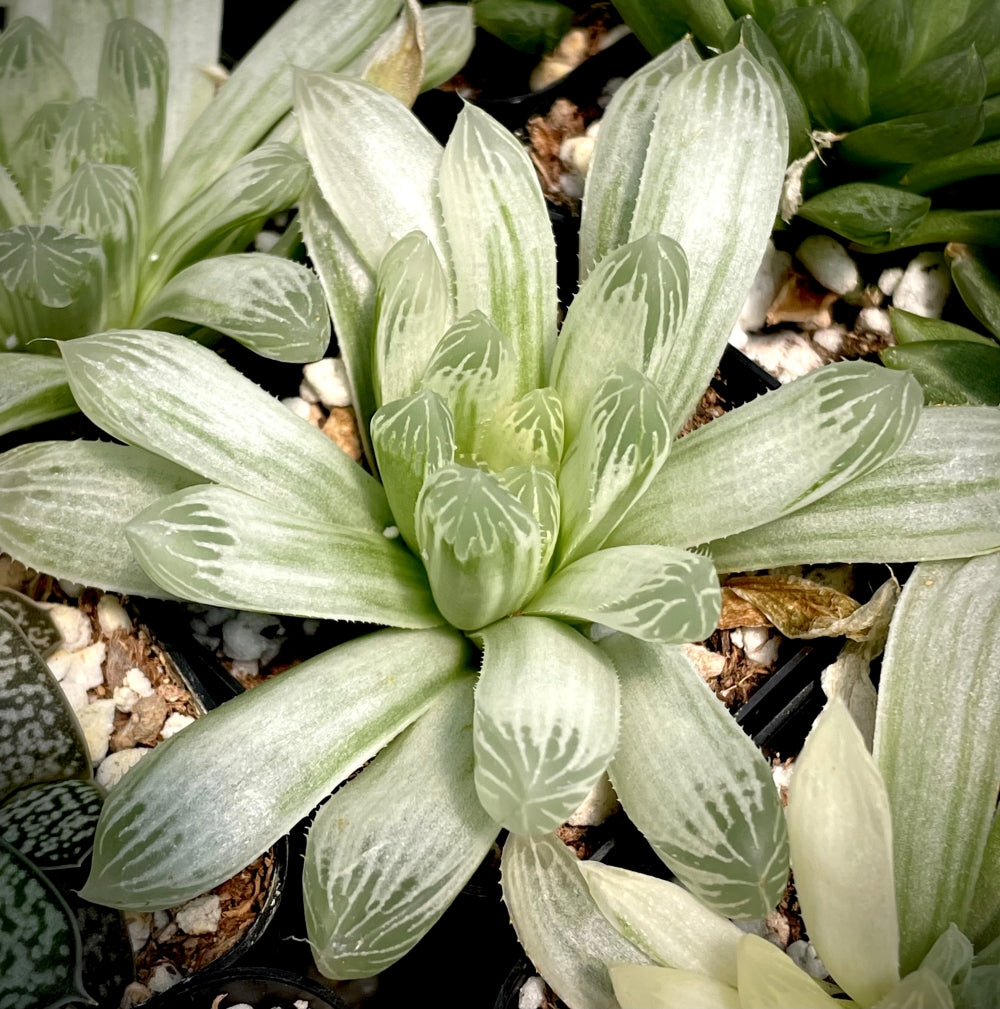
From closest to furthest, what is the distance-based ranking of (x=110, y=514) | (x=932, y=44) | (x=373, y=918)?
(x=373, y=918), (x=110, y=514), (x=932, y=44)

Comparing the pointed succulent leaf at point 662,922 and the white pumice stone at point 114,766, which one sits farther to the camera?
the white pumice stone at point 114,766

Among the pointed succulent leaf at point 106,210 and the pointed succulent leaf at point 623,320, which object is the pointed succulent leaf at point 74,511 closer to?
the pointed succulent leaf at point 106,210

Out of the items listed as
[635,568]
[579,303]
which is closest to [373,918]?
[635,568]

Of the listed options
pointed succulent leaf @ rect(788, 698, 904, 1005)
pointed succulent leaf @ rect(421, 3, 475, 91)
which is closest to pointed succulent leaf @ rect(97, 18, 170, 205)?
pointed succulent leaf @ rect(421, 3, 475, 91)

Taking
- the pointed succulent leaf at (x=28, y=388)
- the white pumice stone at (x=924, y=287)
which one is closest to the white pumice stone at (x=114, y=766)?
the pointed succulent leaf at (x=28, y=388)

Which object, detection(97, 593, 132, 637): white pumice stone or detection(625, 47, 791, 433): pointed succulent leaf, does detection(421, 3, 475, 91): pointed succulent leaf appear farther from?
detection(97, 593, 132, 637): white pumice stone

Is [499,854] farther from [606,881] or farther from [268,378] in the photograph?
[268,378]

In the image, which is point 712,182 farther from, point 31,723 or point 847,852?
point 31,723

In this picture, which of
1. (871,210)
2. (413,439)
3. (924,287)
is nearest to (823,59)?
(871,210)
